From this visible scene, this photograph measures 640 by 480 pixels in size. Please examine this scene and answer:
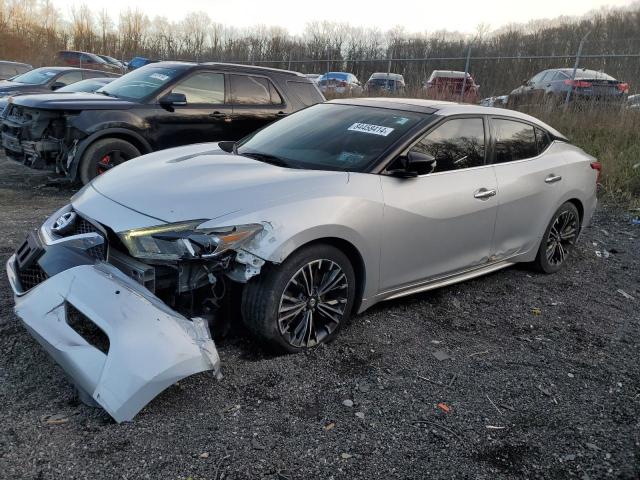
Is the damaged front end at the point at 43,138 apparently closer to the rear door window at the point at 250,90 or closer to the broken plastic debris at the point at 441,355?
the rear door window at the point at 250,90

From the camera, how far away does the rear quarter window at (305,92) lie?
8.23 meters

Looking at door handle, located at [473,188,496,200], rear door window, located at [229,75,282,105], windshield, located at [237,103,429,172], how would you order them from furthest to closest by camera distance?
rear door window, located at [229,75,282,105] < door handle, located at [473,188,496,200] < windshield, located at [237,103,429,172]

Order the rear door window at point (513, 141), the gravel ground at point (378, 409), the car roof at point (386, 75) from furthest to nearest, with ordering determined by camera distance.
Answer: the car roof at point (386, 75), the rear door window at point (513, 141), the gravel ground at point (378, 409)

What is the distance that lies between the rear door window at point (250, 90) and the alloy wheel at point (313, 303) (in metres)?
4.98

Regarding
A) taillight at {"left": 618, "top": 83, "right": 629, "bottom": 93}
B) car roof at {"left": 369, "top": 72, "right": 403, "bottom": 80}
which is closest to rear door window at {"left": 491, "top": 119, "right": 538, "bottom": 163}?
taillight at {"left": 618, "top": 83, "right": 629, "bottom": 93}

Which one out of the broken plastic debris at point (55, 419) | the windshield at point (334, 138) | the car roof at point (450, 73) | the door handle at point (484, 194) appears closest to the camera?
the broken plastic debris at point (55, 419)

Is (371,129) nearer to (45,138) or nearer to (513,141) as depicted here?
(513,141)

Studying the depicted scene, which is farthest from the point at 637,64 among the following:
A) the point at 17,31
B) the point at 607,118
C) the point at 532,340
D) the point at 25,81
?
the point at 17,31

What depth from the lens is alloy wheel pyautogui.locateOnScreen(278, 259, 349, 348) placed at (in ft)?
10.9

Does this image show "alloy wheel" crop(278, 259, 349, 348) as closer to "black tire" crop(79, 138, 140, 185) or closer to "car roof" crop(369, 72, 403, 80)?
"black tire" crop(79, 138, 140, 185)

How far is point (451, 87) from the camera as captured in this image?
46.4ft

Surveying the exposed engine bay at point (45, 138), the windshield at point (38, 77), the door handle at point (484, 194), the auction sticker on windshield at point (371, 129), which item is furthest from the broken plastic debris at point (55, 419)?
the windshield at point (38, 77)

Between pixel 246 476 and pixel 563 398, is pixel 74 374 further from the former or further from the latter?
pixel 563 398

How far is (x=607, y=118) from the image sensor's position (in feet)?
35.2
